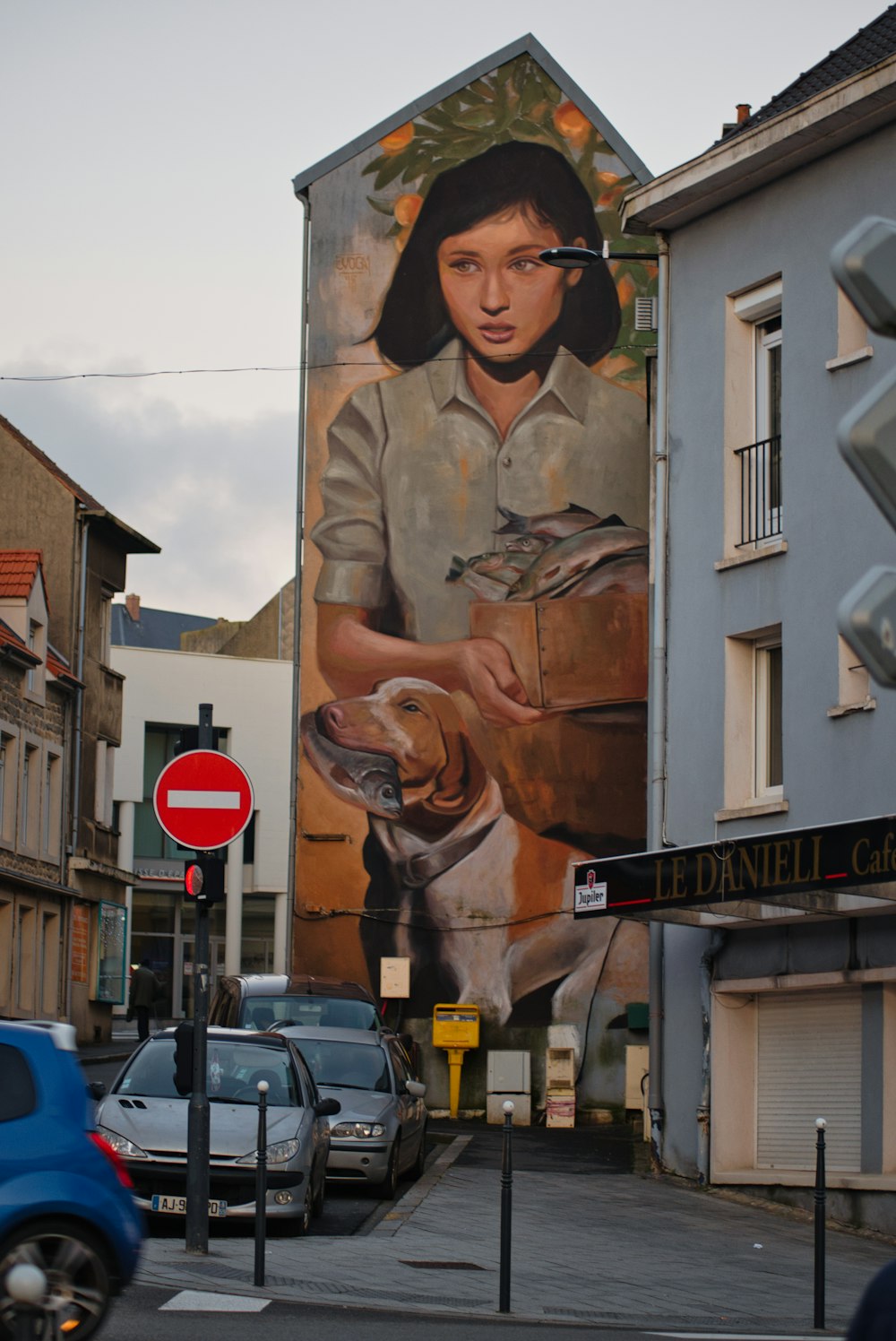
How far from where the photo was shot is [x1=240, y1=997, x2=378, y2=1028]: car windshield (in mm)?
23984

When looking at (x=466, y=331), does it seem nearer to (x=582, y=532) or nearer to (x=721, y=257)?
(x=582, y=532)

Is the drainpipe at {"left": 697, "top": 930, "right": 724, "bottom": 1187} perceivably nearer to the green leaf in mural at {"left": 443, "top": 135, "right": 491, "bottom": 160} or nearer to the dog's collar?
the dog's collar

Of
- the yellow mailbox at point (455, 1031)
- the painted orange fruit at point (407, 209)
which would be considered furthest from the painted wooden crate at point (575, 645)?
the painted orange fruit at point (407, 209)

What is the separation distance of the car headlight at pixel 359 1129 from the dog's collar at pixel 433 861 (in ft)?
34.7

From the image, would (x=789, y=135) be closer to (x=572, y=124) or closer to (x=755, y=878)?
(x=755, y=878)

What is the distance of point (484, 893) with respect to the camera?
29797mm

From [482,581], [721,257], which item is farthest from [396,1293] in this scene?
[482,581]

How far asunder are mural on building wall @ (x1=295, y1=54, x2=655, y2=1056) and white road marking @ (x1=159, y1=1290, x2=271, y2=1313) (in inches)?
675

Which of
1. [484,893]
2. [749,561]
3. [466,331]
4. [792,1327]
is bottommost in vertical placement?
[792,1327]

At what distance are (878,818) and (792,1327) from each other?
5066 millimetres

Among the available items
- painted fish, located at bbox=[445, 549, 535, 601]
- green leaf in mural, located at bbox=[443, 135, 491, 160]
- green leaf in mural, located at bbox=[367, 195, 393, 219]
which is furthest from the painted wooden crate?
green leaf in mural, located at bbox=[443, 135, 491, 160]

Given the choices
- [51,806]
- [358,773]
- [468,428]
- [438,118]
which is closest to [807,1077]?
[358,773]

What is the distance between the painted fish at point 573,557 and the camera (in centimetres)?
3044
